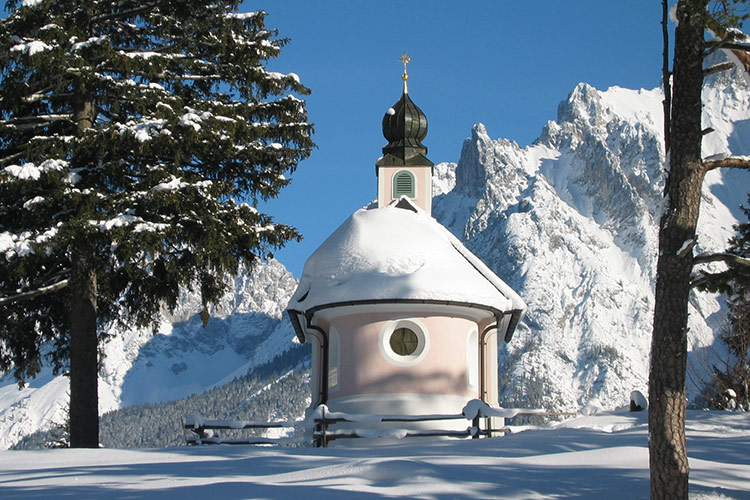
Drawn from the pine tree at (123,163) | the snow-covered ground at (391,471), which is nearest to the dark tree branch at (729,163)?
the snow-covered ground at (391,471)

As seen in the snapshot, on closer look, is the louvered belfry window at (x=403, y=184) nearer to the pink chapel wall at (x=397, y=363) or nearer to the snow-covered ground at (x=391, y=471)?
the pink chapel wall at (x=397, y=363)

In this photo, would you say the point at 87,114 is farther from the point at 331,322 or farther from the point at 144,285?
the point at 331,322

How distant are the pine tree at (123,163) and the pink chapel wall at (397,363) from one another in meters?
3.87

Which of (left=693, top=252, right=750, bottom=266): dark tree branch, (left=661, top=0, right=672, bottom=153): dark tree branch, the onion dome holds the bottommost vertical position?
(left=693, top=252, right=750, bottom=266): dark tree branch

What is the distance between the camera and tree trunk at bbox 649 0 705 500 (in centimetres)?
926

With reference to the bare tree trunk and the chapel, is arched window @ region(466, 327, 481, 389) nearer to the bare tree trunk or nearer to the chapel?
the chapel

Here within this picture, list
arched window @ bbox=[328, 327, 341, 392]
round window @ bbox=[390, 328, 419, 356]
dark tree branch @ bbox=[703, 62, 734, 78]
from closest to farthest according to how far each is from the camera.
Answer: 1. dark tree branch @ bbox=[703, 62, 734, 78]
2. round window @ bbox=[390, 328, 419, 356]
3. arched window @ bbox=[328, 327, 341, 392]

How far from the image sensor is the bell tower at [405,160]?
33.9 m

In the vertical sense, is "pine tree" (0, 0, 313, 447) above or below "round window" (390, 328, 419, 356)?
above

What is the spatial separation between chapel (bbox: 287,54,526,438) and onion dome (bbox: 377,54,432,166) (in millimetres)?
9537

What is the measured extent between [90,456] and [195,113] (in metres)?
7.13

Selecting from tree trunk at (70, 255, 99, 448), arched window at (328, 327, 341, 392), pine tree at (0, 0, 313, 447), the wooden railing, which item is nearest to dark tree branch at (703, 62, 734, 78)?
the wooden railing

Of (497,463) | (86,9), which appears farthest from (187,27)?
(497,463)

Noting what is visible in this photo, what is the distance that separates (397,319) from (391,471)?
11.6 m
